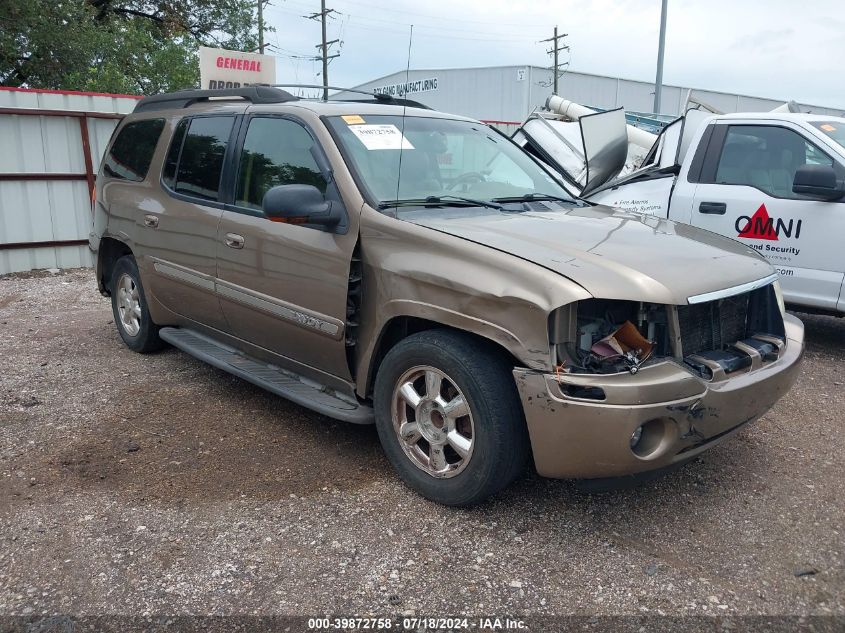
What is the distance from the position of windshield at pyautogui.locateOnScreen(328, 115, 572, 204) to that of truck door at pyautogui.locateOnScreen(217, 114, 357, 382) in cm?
24

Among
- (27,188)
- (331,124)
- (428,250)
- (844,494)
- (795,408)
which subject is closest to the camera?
(428,250)

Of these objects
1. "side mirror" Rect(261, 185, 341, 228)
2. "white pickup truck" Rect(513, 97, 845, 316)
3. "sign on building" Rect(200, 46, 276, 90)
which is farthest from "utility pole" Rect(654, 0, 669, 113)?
"side mirror" Rect(261, 185, 341, 228)

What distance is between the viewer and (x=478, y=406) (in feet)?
9.74

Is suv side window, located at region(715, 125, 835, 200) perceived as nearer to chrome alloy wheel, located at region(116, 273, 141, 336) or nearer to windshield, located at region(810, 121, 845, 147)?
windshield, located at region(810, 121, 845, 147)

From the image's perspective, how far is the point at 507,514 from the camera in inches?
128

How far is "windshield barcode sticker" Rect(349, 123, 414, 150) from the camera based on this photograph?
3840 mm

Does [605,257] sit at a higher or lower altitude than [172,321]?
higher

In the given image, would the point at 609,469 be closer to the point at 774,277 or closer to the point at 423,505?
the point at 423,505

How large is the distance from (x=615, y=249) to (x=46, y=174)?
9119mm

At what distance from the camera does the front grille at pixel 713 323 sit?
302 centimetres

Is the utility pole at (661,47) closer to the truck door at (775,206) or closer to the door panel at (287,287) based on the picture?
the truck door at (775,206)

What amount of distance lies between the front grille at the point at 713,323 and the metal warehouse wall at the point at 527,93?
3498cm

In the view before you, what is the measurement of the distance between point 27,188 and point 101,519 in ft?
26.4

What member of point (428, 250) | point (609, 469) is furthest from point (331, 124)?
point (609, 469)
